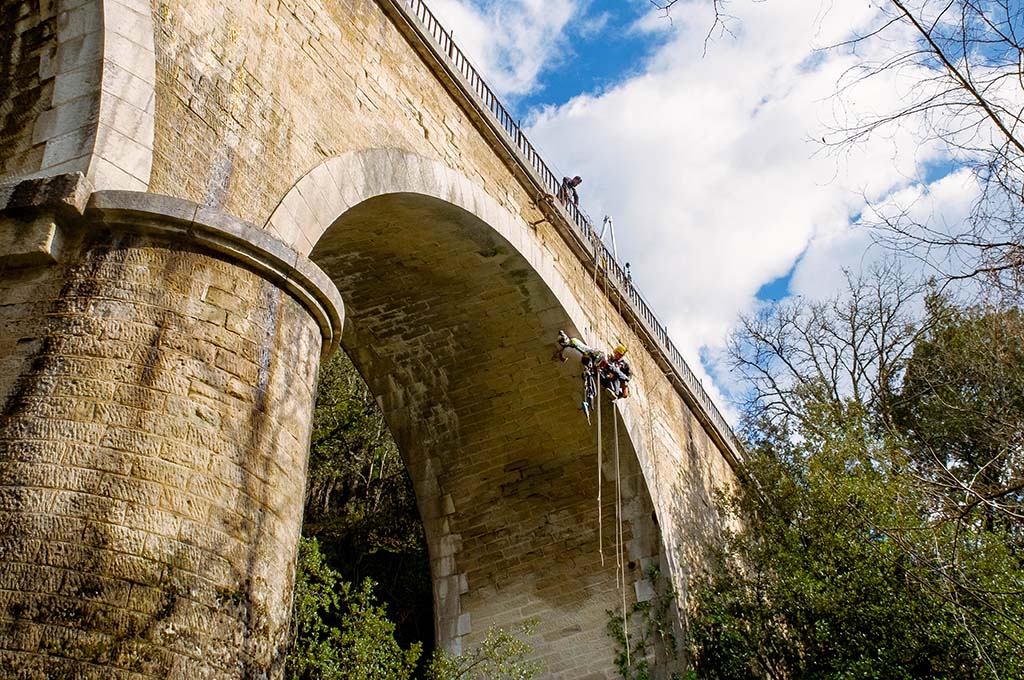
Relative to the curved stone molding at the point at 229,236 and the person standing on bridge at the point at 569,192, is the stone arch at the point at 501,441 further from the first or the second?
the curved stone molding at the point at 229,236

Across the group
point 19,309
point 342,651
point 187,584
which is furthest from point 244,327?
point 342,651

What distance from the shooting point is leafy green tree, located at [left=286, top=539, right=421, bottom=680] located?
8.17 metres

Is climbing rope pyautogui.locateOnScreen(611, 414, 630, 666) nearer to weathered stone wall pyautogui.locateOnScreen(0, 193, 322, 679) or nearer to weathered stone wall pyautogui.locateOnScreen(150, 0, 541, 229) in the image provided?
weathered stone wall pyautogui.locateOnScreen(150, 0, 541, 229)

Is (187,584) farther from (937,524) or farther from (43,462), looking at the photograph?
(937,524)

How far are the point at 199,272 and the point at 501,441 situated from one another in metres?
6.24

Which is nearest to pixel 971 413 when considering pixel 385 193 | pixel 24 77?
pixel 385 193

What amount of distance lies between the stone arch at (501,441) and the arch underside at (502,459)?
1 centimetres

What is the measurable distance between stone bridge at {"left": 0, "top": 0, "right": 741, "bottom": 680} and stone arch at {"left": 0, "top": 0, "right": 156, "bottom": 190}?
12mm

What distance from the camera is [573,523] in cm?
1014

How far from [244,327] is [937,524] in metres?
2.99

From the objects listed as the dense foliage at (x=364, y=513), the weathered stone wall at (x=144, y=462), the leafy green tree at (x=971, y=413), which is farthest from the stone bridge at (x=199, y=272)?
the dense foliage at (x=364, y=513)

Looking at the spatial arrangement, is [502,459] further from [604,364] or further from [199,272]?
[199,272]

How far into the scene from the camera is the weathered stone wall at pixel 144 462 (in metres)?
3.24

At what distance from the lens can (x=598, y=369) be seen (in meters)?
9.32
